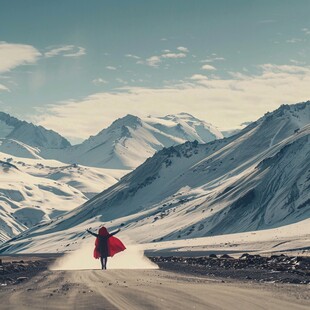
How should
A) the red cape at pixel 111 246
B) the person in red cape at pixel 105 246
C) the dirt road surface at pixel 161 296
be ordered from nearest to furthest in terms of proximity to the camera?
the dirt road surface at pixel 161 296 → the person in red cape at pixel 105 246 → the red cape at pixel 111 246

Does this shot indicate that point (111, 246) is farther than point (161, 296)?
Yes

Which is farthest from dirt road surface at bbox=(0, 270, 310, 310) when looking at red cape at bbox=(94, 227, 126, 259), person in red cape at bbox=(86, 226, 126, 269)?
red cape at bbox=(94, 227, 126, 259)

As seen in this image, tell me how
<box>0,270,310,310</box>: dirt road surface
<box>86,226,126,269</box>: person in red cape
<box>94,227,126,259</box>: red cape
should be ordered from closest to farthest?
<box>0,270,310,310</box>: dirt road surface → <box>86,226,126,269</box>: person in red cape → <box>94,227,126,259</box>: red cape

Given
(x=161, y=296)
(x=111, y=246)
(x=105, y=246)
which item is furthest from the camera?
(x=111, y=246)

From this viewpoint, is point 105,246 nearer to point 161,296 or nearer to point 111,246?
point 111,246

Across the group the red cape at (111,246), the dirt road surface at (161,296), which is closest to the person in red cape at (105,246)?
the red cape at (111,246)

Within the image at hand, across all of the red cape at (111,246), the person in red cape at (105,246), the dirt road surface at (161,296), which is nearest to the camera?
the dirt road surface at (161,296)

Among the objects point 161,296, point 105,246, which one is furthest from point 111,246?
point 161,296

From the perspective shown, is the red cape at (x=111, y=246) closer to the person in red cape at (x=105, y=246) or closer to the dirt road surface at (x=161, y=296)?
the person in red cape at (x=105, y=246)

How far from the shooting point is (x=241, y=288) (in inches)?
1272

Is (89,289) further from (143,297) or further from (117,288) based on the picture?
(143,297)

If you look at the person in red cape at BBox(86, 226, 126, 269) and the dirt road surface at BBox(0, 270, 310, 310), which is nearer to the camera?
the dirt road surface at BBox(0, 270, 310, 310)

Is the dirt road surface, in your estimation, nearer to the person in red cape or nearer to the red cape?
the person in red cape

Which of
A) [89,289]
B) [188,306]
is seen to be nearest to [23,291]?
[89,289]
